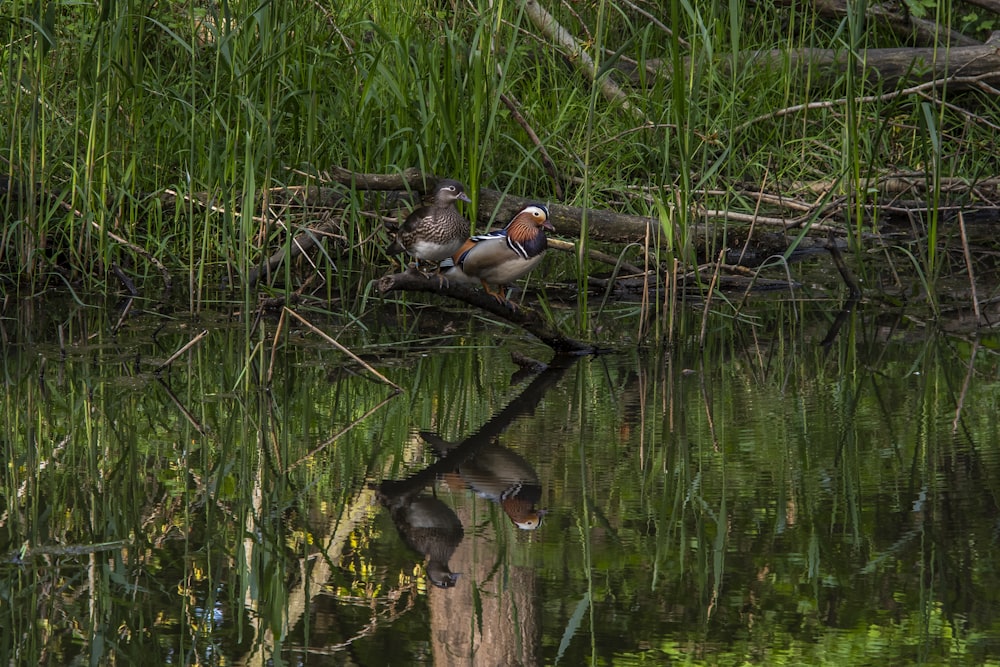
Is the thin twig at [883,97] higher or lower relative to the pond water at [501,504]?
higher

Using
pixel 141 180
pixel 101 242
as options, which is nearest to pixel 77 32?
pixel 141 180

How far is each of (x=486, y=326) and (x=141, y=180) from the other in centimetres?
213

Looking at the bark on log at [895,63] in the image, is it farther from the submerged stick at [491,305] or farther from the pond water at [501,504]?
the submerged stick at [491,305]

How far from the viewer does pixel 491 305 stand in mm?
5305

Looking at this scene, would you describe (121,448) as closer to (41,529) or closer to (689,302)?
(41,529)

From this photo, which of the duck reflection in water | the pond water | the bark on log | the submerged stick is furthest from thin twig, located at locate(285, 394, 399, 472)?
the bark on log

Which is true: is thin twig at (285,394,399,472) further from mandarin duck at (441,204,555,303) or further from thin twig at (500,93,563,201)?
thin twig at (500,93,563,201)

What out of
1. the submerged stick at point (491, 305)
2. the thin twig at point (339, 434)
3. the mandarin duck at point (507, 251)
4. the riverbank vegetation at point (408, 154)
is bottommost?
the thin twig at point (339, 434)

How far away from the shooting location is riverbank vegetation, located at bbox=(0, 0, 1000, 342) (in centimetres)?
577

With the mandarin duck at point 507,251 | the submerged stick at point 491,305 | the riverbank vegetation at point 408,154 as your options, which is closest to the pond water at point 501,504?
the submerged stick at point 491,305

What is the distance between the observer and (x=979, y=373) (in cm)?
526

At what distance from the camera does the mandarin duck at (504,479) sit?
3.48 meters

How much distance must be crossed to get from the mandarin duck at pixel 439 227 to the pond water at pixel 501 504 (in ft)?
1.89

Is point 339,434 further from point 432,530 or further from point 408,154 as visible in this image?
point 408,154
